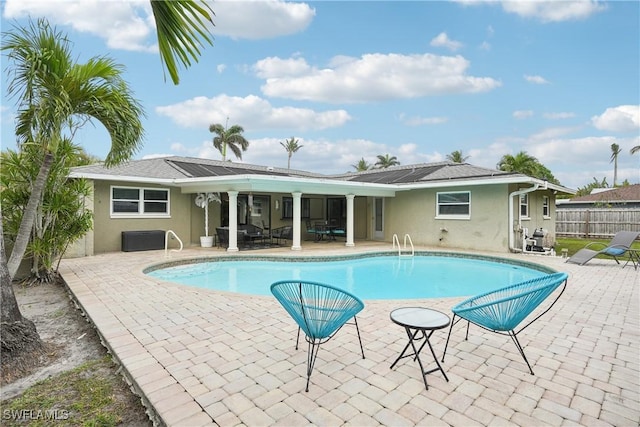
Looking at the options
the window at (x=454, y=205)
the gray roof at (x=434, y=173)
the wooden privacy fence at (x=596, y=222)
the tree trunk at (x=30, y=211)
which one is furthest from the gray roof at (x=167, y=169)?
the wooden privacy fence at (x=596, y=222)

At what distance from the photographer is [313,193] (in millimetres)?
14172

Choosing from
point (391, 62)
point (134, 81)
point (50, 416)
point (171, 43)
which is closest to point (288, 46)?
point (391, 62)

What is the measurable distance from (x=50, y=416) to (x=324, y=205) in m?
17.4

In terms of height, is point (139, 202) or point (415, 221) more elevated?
point (139, 202)

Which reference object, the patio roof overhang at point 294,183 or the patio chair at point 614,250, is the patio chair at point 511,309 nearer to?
the patio chair at point 614,250

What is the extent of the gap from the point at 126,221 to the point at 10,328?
9.94 metres

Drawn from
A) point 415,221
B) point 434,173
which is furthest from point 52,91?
point 434,173

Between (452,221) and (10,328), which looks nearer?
(10,328)

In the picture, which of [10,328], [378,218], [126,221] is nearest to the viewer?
[10,328]

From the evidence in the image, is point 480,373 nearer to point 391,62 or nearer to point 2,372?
point 2,372

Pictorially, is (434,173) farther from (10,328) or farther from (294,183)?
(10,328)

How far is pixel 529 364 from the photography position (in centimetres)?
348

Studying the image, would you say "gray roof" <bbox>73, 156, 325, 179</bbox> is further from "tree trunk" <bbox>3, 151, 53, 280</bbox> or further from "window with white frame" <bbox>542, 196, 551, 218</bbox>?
"window with white frame" <bbox>542, 196, 551, 218</bbox>

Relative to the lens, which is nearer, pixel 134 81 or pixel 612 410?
pixel 612 410
